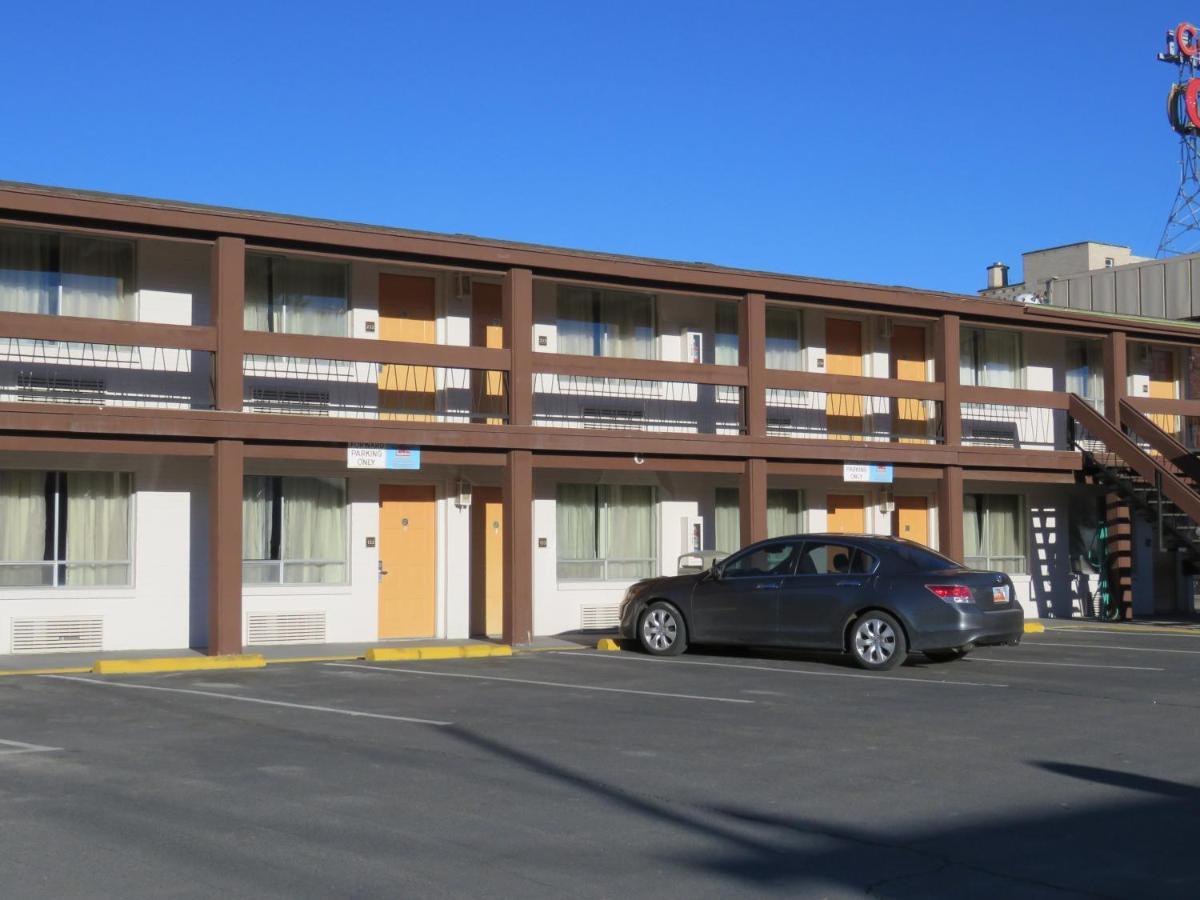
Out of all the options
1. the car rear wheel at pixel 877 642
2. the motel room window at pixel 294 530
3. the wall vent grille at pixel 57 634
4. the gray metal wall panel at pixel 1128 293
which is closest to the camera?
the car rear wheel at pixel 877 642

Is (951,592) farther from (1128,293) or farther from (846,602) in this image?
(1128,293)

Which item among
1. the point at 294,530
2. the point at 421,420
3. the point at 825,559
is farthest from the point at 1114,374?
the point at 294,530

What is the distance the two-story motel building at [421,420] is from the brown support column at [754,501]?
4 centimetres

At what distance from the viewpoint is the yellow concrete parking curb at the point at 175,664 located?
15492mm

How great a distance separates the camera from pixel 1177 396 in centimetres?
2788

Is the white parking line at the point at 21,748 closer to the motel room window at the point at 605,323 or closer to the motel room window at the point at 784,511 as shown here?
the motel room window at the point at 605,323

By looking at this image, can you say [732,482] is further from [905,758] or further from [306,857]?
[306,857]

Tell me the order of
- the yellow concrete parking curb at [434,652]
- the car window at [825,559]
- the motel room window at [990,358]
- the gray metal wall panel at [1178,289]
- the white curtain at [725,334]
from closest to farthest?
1. the car window at [825,559]
2. the yellow concrete parking curb at [434,652]
3. the white curtain at [725,334]
4. the motel room window at [990,358]
5. the gray metal wall panel at [1178,289]

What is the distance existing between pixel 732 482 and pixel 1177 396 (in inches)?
422

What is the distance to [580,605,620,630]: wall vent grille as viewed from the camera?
2133cm

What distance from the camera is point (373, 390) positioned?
64.6 ft

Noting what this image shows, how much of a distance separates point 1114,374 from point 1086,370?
7.58ft

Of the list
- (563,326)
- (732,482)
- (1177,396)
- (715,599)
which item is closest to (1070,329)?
(1177,396)

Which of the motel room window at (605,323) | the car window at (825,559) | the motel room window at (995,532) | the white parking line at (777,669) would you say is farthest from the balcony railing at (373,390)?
the motel room window at (995,532)
